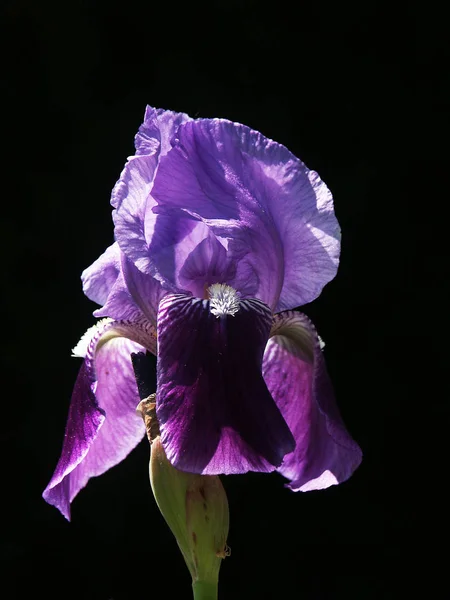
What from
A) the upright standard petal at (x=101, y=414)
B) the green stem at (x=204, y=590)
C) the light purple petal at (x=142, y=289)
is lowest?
the green stem at (x=204, y=590)

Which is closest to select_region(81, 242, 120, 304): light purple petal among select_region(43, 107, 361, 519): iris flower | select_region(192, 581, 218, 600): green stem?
select_region(43, 107, 361, 519): iris flower

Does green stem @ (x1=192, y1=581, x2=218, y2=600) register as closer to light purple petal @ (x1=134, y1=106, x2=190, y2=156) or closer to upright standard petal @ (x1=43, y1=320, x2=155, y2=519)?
upright standard petal @ (x1=43, y1=320, x2=155, y2=519)

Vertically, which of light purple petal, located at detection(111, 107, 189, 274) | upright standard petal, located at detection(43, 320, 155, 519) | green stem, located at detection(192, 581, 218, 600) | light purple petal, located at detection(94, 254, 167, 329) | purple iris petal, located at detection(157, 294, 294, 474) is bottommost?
green stem, located at detection(192, 581, 218, 600)

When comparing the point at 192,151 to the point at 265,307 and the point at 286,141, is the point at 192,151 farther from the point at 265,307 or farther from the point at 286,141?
the point at 286,141

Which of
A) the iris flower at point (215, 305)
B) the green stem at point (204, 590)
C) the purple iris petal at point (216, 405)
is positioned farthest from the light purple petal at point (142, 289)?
the green stem at point (204, 590)

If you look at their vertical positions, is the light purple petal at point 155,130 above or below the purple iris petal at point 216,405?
above

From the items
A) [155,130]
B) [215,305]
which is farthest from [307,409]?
[155,130]

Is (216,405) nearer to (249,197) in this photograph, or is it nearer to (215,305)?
(215,305)

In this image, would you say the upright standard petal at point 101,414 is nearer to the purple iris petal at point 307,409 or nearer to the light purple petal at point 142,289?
the light purple petal at point 142,289
